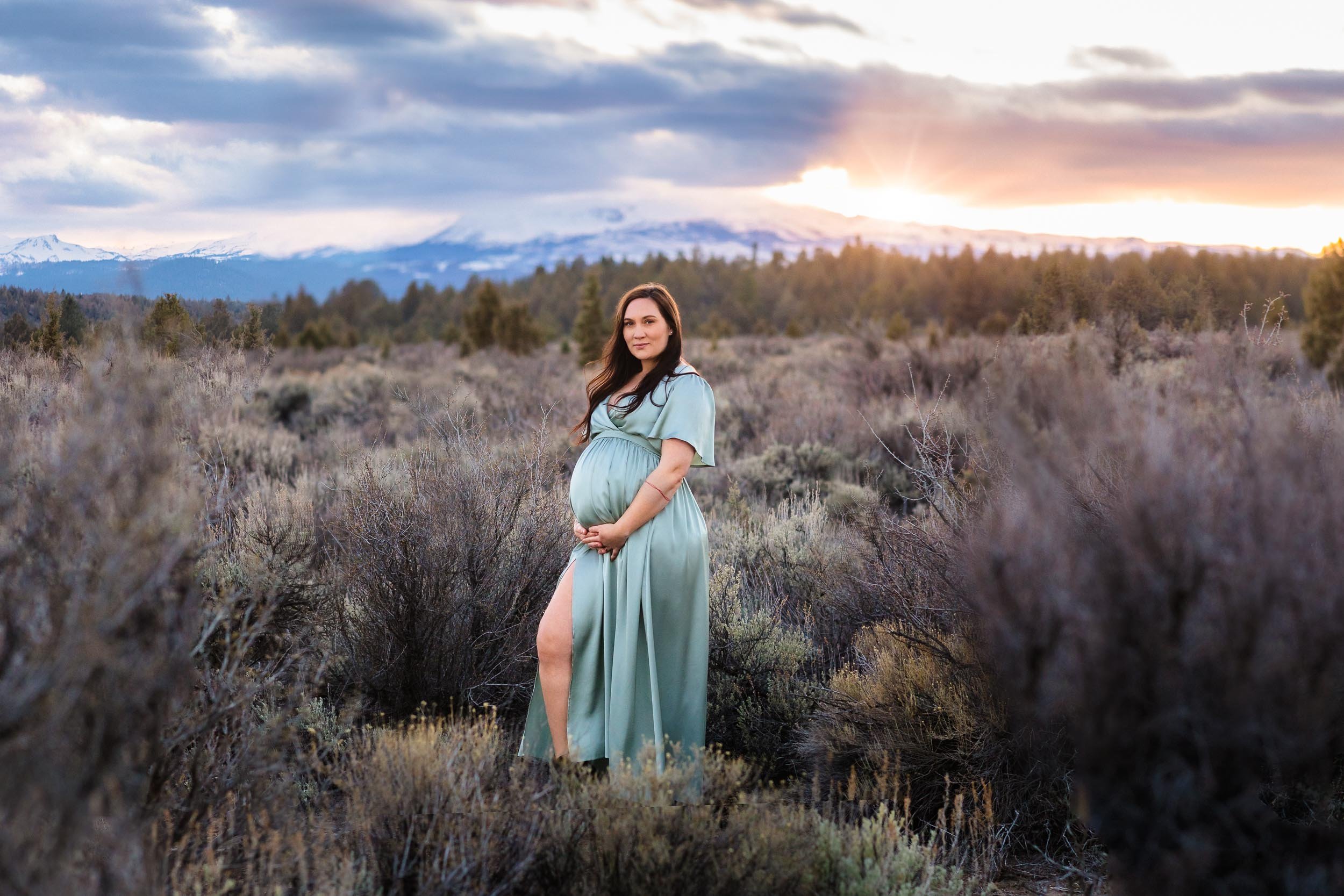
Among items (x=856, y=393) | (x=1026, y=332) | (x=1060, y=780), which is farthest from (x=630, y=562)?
(x=856, y=393)

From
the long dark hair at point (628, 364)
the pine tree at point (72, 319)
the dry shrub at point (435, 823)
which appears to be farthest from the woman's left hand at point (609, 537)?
the pine tree at point (72, 319)

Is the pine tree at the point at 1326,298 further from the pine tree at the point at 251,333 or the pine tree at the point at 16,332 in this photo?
the pine tree at the point at 16,332

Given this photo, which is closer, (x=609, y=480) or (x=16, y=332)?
(x=609, y=480)

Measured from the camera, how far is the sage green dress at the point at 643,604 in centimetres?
391

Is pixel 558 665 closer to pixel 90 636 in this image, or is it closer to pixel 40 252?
pixel 90 636

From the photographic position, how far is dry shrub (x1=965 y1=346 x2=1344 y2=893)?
80.3 inches

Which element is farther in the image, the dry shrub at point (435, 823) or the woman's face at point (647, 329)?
the woman's face at point (647, 329)

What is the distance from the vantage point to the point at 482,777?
3.13 metres

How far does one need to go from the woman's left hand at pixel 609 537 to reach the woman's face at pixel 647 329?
788 mm

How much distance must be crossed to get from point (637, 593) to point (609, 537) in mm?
262

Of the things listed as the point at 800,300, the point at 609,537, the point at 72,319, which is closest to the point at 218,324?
the point at 72,319

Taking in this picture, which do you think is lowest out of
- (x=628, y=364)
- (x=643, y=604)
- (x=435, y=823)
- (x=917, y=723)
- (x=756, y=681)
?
(x=756, y=681)

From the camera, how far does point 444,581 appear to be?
4.71 meters

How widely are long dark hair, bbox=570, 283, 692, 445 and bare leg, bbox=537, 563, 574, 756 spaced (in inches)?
32.5
